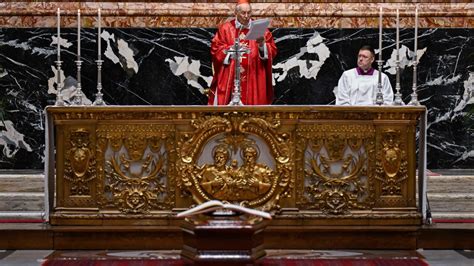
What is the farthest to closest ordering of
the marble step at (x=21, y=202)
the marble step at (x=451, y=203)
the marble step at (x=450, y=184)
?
the marble step at (x=450, y=184), the marble step at (x=451, y=203), the marble step at (x=21, y=202)

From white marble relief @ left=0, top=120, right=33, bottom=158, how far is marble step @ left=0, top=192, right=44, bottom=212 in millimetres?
2417

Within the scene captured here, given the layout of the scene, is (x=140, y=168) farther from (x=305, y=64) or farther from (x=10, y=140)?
(x=305, y=64)

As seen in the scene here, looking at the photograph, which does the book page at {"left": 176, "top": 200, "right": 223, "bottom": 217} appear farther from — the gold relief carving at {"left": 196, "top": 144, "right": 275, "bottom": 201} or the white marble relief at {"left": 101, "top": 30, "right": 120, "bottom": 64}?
the white marble relief at {"left": 101, "top": 30, "right": 120, "bottom": 64}

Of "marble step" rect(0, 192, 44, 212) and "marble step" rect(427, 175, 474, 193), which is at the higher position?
"marble step" rect(427, 175, 474, 193)

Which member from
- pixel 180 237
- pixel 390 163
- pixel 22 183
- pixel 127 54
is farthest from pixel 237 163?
pixel 127 54

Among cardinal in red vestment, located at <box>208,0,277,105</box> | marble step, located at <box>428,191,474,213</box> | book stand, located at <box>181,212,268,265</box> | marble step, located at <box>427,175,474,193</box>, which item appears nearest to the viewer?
book stand, located at <box>181,212,268,265</box>

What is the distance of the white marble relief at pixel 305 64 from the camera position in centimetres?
1493

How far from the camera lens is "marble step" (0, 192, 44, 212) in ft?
40.3

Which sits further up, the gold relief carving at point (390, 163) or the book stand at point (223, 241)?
the gold relief carving at point (390, 163)

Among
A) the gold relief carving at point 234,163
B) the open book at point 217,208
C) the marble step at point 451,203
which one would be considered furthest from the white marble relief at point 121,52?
the open book at point 217,208

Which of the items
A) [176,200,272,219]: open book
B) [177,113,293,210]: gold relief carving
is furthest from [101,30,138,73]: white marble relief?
[176,200,272,219]: open book

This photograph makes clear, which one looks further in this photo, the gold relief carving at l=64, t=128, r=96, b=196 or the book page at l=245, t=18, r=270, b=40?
the book page at l=245, t=18, r=270, b=40

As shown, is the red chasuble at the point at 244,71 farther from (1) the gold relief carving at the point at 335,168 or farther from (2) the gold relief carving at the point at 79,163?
(2) the gold relief carving at the point at 79,163

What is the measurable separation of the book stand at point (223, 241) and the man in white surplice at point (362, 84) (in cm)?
436
